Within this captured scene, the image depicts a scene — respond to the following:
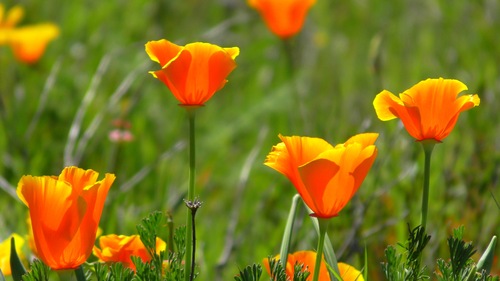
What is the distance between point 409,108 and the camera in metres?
0.83

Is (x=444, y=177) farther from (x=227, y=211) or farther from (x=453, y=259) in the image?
(x=453, y=259)

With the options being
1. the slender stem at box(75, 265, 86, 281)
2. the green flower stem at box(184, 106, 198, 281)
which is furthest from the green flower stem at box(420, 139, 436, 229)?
the slender stem at box(75, 265, 86, 281)

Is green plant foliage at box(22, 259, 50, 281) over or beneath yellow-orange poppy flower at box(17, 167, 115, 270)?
beneath

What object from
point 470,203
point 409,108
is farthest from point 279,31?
point 409,108

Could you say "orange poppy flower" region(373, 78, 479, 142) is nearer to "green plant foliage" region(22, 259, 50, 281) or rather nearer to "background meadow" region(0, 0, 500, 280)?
"green plant foliage" region(22, 259, 50, 281)

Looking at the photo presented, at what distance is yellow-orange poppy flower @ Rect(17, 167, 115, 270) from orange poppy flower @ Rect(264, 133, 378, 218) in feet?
0.53

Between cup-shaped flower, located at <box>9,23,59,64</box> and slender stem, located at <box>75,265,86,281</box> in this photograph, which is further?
cup-shaped flower, located at <box>9,23,59,64</box>

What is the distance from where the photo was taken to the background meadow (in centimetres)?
179

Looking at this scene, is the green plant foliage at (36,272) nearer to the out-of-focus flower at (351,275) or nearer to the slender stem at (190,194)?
the slender stem at (190,194)

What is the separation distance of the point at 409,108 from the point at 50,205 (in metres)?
0.34

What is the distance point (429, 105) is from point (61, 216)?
352 mm

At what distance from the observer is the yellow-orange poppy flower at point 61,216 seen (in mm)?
779

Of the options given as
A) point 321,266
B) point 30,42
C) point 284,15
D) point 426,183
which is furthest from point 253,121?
point 426,183

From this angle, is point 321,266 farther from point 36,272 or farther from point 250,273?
point 36,272
